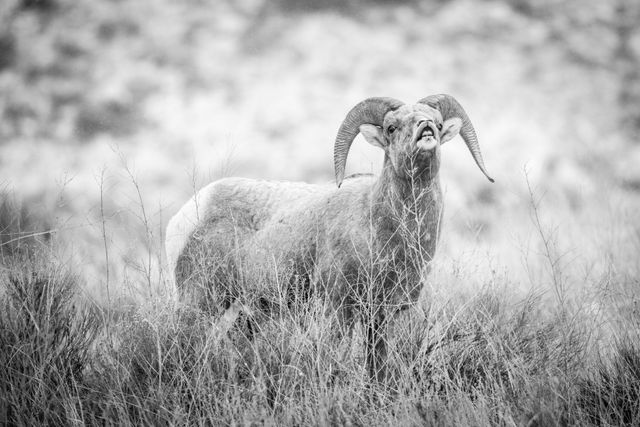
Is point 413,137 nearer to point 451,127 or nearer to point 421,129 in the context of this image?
point 421,129

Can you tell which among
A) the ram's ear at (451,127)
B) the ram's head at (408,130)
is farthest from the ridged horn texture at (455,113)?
the ram's ear at (451,127)

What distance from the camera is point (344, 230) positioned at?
4.47 metres

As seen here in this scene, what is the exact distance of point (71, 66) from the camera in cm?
6219

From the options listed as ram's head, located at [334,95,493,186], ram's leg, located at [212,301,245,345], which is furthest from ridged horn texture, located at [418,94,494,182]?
ram's leg, located at [212,301,245,345]

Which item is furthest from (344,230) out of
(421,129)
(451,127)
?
(451,127)

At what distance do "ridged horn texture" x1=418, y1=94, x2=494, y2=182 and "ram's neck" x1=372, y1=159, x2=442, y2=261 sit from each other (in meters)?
0.72

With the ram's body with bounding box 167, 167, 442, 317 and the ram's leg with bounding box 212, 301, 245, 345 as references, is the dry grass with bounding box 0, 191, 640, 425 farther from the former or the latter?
the ram's body with bounding box 167, 167, 442, 317

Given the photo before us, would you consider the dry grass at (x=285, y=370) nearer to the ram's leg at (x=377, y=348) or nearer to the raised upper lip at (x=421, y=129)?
the ram's leg at (x=377, y=348)

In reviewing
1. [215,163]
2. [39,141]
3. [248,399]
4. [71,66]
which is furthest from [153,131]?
[248,399]

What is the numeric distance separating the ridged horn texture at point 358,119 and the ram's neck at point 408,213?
0.56 m

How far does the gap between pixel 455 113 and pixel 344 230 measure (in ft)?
5.37

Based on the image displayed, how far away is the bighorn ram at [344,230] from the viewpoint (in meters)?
4.08

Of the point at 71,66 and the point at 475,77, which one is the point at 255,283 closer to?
the point at 475,77

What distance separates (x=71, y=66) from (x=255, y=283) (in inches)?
2670
